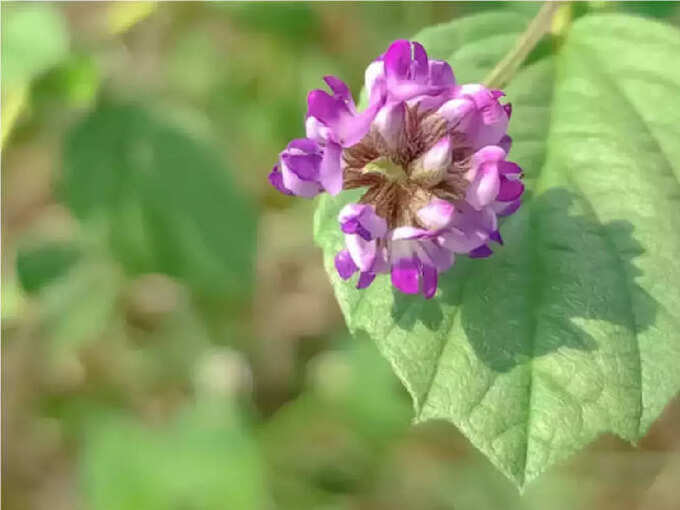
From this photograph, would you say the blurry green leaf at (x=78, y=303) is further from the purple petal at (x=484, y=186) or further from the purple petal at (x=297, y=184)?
the purple petal at (x=484, y=186)

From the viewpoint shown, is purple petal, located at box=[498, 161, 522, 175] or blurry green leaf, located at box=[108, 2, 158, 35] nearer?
purple petal, located at box=[498, 161, 522, 175]

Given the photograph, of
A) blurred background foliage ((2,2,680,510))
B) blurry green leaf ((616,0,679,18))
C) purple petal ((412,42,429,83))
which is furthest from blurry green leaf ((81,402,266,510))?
purple petal ((412,42,429,83))

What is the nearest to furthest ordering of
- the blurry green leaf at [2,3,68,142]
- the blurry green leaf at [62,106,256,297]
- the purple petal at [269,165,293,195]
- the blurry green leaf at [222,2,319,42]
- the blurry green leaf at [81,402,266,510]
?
1. the purple petal at [269,165,293,195]
2. the blurry green leaf at [2,3,68,142]
3. the blurry green leaf at [62,106,256,297]
4. the blurry green leaf at [81,402,266,510]
5. the blurry green leaf at [222,2,319,42]

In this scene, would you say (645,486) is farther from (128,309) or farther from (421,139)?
(421,139)

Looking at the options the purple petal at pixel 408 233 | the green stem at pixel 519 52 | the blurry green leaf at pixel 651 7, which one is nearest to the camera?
the purple petal at pixel 408 233

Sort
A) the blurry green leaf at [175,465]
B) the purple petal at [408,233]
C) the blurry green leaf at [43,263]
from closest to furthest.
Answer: the purple petal at [408,233], the blurry green leaf at [175,465], the blurry green leaf at [43,263]

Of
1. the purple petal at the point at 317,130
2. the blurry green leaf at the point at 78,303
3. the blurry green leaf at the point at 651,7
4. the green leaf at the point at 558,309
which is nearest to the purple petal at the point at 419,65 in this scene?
the purple petal at the point at 317,130

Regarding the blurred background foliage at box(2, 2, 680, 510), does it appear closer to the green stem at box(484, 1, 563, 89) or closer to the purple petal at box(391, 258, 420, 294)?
the green stem at box(484, 1, 563, 89)
